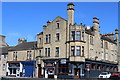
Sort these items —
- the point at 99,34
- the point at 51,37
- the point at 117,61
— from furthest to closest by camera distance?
1. the point at 117,61
2. the point at 99,34
3. the point at 51,37

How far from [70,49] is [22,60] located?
1477 centimetres

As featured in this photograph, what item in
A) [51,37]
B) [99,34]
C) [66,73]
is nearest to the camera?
[66,73]

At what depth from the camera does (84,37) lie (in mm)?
47031

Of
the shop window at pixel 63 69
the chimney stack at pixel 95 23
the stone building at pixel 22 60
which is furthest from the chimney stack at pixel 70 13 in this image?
the stone building at pixel 22 60

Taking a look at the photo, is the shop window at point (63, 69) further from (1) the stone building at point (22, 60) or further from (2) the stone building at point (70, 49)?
(1) the stone building at point (22, 60)

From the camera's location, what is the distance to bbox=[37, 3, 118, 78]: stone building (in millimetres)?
45906

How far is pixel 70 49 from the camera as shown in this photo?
4619cm

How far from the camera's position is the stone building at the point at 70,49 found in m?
45.9

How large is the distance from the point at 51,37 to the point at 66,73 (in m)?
8.45

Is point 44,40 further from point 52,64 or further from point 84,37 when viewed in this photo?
point 84,37

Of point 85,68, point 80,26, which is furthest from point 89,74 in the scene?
point 80,26

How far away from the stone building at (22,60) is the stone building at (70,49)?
2.65m

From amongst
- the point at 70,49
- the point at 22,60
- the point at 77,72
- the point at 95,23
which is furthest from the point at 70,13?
the point at 22,60

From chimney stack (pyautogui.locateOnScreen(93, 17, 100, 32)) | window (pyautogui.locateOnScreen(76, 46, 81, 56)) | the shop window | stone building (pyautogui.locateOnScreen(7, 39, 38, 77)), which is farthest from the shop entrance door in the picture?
chimney stack (pyautogui.locateOnScreen(93, 17, 100, 32))
